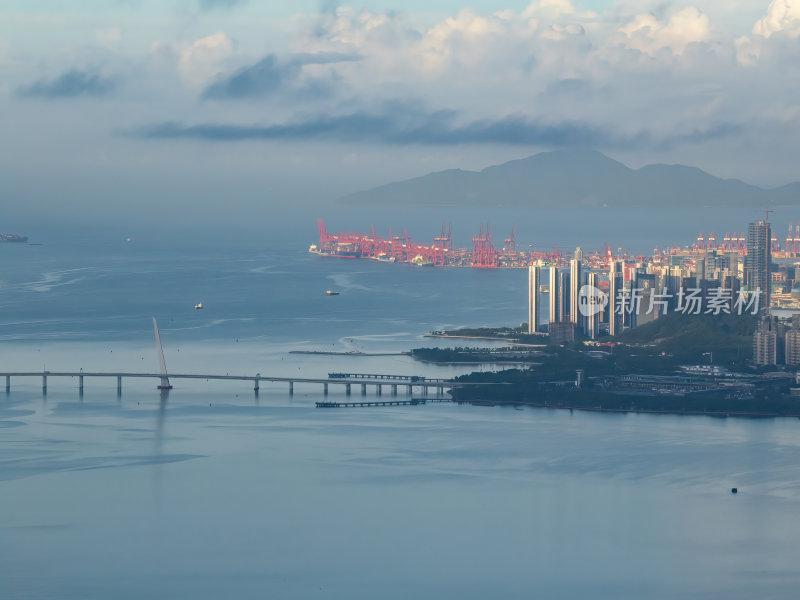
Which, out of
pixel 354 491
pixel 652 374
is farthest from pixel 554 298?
pixel 354 491

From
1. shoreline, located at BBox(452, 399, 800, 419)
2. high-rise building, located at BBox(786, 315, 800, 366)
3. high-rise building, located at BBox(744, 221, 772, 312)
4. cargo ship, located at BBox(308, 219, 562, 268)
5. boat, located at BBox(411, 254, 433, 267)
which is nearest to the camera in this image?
shoreline, located at BBox(452, 399, 800, 419)

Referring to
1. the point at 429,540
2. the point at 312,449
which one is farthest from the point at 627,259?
the point at 429,540

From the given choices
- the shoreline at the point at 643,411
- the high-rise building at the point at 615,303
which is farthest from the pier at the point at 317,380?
the high-rise building at the point at 615,303

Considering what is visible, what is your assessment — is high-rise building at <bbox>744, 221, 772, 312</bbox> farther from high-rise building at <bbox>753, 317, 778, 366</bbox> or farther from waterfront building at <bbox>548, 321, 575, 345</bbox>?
high-rise building at <bbox>753, 317, 778, 366</bbox>

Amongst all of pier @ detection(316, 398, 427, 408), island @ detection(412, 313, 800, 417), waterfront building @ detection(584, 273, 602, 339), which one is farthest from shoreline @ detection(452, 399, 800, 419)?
waterfront building @ detection(584, 273, 602, 339)

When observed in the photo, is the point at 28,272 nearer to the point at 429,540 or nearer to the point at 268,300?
the point at 268,300

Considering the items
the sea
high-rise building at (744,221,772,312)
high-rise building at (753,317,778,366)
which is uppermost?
high-rise building at (744,221,772,312)
